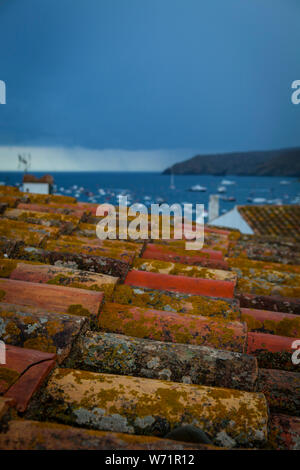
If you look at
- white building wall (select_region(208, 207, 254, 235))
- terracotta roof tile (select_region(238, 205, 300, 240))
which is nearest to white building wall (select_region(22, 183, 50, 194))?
white building wall (select_region(208, 207, 254, 235))

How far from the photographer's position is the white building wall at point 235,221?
40.6ft

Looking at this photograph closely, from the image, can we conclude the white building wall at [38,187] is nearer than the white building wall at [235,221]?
No

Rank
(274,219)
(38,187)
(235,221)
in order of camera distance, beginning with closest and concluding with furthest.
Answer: (274,219) < (235,221) < (38,187)

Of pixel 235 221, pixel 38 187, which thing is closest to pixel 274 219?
pixel 235 221

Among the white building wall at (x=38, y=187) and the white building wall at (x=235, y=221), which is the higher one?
the white building wall at (x=38, y=187)

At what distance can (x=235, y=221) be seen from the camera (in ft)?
47.0

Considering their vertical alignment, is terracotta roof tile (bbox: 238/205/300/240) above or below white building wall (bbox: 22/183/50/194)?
below

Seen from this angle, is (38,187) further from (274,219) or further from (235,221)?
(274,219)

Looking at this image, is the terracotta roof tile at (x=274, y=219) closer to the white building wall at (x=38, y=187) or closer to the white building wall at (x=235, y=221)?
the white building wall at (x=235, y=221)

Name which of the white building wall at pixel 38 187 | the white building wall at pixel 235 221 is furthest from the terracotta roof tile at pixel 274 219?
the white building wall at pixel 38 187

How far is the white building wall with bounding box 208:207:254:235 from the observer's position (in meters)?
12.4

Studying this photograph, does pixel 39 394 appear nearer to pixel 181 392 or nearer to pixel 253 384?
pixel 181 392

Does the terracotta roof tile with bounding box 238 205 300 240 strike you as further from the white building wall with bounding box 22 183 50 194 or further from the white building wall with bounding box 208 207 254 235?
the white building wall with bounding box 22 183 50 194

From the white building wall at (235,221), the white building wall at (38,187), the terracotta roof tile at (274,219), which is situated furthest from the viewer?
the white building wall at (38,187)
